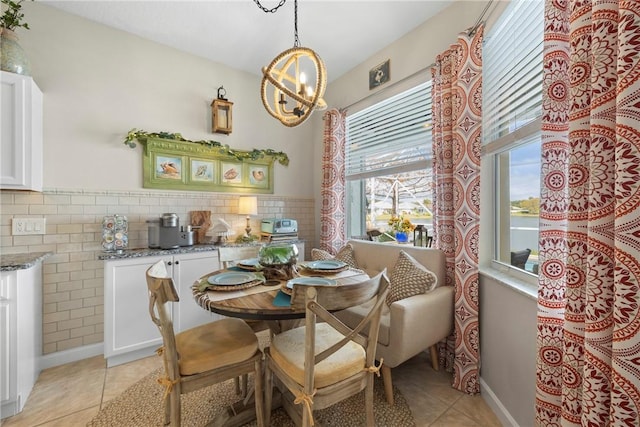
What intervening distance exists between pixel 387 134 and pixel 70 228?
316 centimetres

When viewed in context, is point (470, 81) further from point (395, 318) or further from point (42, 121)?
point (42, 121)

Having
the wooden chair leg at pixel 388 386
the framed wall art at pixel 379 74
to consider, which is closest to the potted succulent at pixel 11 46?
the framed wall art at pixel 379 74

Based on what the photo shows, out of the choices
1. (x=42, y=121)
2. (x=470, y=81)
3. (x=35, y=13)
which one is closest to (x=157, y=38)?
(x=35, y=13)

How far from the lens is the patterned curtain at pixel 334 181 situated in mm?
3330

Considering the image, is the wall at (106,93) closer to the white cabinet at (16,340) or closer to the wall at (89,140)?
the wall at (89,140)

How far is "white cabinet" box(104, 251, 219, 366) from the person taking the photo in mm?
2170

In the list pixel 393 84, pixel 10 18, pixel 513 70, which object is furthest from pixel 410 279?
pixel 10 18

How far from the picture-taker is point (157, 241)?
101 inches

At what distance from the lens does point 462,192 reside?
1.94m

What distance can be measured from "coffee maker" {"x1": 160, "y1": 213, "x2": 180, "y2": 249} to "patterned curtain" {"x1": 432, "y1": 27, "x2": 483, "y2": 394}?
2.43 metres

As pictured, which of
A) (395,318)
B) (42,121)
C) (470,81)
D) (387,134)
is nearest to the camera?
(395,318)

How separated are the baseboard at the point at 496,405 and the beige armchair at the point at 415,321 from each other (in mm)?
364

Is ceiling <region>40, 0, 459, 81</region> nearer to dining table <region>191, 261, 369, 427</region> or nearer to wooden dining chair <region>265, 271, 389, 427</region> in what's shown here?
dining table <region>191, 261, 369, 427</region>

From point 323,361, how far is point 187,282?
5.85ft
